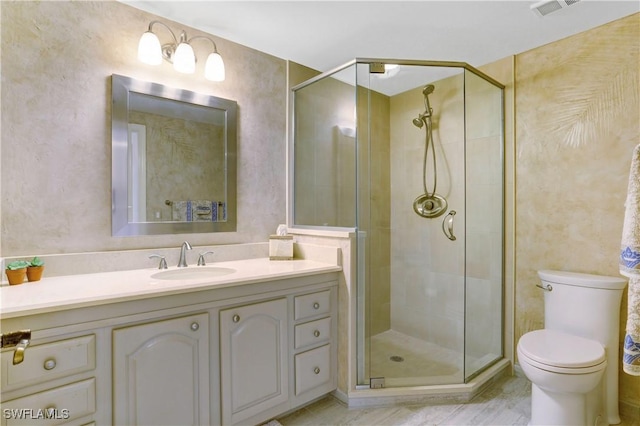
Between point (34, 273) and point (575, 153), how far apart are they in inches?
120

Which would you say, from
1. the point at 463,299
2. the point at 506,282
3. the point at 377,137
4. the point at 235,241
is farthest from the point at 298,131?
the point at 506,282

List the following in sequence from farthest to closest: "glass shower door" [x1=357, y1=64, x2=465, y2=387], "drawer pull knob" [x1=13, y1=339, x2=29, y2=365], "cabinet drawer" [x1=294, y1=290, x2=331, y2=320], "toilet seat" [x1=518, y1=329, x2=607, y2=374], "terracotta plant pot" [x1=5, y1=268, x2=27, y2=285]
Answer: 1. "glass shower door" [x1=357, y1=64, x2=465, y2=387]
2. "cabinet drawer" [x1=294, y1=290, x2=331, y2=320]
3. "toilet seat" [x1=518, y1=329, x2=607, y2=374]
4. "terracotta plant pot" [x1=5, y1=268, x2=27, y2=285]
5. "drawer pull knob" [x1=13, y1=339, x2=29, y2=365]

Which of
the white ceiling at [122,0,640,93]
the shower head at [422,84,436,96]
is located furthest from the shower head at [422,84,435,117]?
the white ceiling at [122,0,640,93]

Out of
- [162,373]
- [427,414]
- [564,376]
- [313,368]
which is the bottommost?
[427,414]

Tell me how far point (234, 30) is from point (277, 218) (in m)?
1.26

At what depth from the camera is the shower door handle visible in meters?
2.39

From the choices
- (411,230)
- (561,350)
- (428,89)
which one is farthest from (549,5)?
(561,350)

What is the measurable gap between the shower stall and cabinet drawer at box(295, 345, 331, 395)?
31 centimetres

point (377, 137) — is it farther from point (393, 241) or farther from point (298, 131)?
point (393, 241)

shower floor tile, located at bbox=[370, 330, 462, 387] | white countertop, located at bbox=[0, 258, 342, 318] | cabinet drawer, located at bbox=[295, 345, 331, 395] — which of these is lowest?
shower floor tile, located at bbox=[370, 330, 462, 387]

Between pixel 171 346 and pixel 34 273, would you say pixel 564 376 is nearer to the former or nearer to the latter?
pixel 171 346

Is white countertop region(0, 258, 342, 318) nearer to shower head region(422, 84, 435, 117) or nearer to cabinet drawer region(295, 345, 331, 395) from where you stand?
A: cabinet drawer region(295, 345, 331, 395)

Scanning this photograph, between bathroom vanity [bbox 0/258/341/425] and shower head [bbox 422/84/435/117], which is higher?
shower head [bbox 422/84/435/117]

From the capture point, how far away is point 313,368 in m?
1.86
